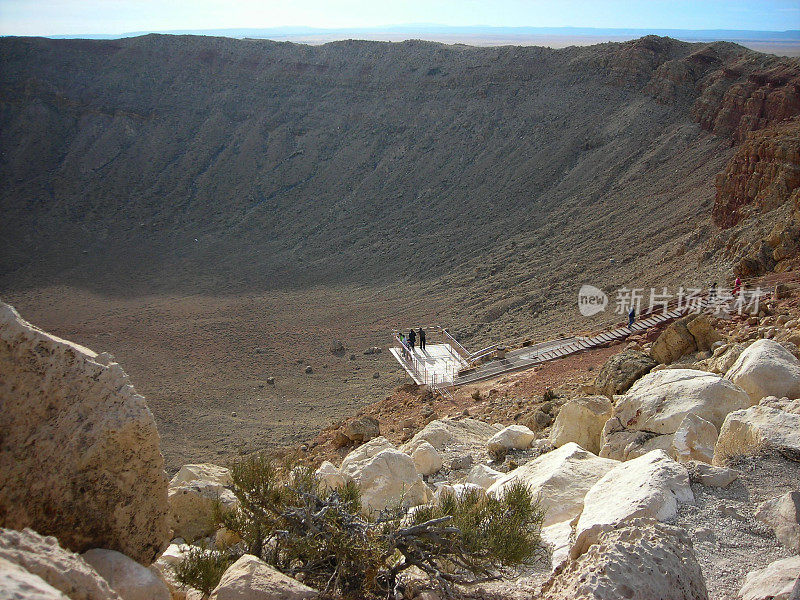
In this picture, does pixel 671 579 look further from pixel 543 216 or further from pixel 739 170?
pixel 543 216

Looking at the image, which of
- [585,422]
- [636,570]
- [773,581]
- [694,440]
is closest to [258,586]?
[636,570]

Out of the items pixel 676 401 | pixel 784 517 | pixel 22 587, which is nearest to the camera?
pixel 22 587

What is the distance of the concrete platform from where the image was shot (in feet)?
56.0

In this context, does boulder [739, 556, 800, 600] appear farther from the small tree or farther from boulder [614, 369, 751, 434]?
boulder [614, 369, 751, 434]

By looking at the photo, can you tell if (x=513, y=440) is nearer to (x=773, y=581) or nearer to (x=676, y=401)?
(x=676, y=401)

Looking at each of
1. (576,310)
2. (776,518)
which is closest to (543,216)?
(576,310)

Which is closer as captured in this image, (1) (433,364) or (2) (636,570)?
(2) (636,570)

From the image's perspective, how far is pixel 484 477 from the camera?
7898mm

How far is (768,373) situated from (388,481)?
435 cm

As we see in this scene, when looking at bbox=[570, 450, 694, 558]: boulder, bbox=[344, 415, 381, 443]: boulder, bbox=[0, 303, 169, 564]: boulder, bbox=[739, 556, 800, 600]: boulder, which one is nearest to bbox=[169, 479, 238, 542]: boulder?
bbox=[0, 303, 169, 564]: boulder

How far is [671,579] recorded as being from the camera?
12.8 ft

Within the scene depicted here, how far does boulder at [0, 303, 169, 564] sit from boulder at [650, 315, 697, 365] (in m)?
9.26

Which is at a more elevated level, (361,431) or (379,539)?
(379,539)

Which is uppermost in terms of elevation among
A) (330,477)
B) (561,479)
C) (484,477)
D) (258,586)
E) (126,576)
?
(126,576)
